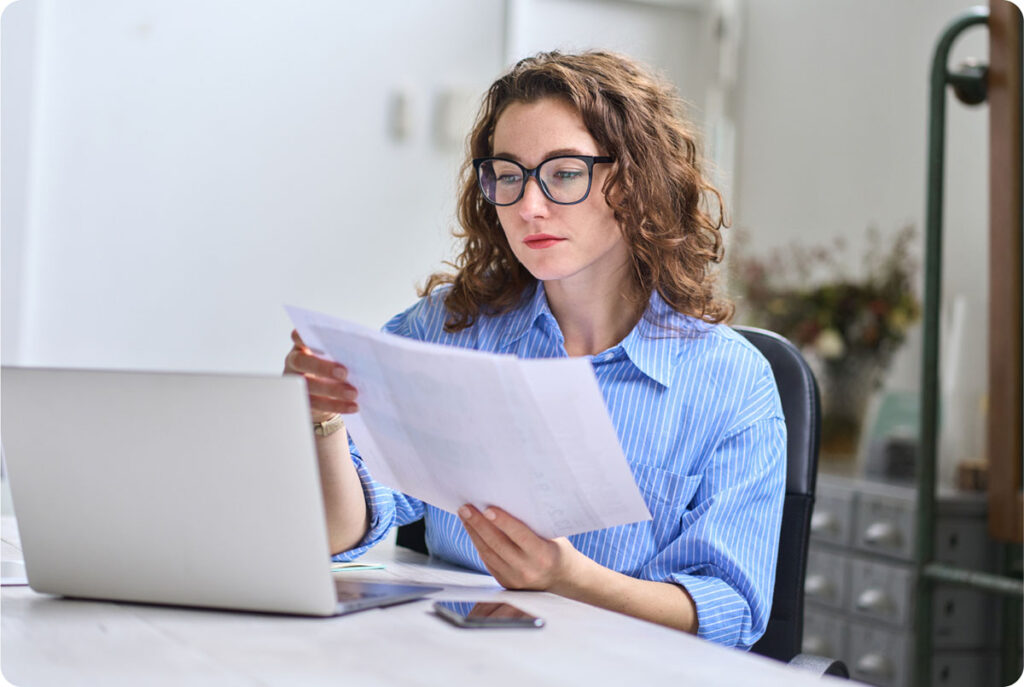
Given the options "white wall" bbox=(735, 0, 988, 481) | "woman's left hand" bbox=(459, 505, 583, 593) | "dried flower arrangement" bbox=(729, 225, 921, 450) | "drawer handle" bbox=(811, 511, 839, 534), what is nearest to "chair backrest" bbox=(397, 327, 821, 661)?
"woman's left hand" bbox=(459, 505, 583, 593)

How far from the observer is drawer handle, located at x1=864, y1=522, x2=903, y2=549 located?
2555mm

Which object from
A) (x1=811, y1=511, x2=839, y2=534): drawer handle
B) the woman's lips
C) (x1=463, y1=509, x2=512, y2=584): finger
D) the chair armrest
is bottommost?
(x1=811, y1=511, x2=839, y2=534): drawer handle

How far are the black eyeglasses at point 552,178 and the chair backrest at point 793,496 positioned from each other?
0.33 metres

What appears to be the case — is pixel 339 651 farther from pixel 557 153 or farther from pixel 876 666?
pixel 876 666

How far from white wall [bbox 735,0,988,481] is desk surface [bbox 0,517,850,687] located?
87.4 inches

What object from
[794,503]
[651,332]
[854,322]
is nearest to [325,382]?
[651,332]

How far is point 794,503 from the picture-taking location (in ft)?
4.28

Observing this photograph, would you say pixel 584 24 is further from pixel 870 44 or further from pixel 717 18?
pixel 870 44

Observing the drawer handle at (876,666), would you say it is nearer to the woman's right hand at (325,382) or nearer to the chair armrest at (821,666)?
the chair armrest at (821,666)

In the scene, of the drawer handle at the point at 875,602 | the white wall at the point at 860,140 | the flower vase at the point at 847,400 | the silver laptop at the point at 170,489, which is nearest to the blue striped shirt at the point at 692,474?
the silver laptop at the point at 170,489

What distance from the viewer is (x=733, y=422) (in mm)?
1253

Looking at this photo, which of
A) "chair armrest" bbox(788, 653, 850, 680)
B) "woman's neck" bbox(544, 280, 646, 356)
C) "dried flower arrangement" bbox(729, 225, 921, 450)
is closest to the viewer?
"chair armrest" bbox(788, 653, 850, 680)

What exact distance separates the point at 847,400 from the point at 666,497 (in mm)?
2022

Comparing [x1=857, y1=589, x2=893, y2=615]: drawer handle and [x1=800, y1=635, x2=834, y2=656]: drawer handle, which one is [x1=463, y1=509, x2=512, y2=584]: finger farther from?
[x1=800, y1=635, x2=834, y2=656]: drawer handle
